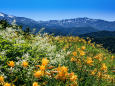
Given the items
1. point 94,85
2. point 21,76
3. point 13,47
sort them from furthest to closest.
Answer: point 13,47
point 94,85
point 21,76

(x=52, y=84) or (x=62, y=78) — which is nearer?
(x=62, y=78)

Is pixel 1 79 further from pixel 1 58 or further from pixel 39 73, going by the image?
pixel 1 58

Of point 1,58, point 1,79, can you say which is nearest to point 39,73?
point 1,79

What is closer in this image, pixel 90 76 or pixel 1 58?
pixel 1 58

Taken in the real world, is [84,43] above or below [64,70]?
below

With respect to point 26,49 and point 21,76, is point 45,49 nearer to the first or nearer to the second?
point 26,49

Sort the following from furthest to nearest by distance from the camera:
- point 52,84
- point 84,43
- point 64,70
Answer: point 84,43 → point 52,84 → point 64,70

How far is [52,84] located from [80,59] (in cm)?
200

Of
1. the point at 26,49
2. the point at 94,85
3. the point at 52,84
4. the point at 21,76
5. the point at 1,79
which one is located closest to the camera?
the point at 1,79

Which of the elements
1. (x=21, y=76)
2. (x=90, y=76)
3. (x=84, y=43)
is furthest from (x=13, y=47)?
(x=84, y=43)

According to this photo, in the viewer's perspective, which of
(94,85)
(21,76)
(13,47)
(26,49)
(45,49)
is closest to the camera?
(21,76)

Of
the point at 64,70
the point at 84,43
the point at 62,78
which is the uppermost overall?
the point at 64,70

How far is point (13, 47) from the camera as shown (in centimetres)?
431

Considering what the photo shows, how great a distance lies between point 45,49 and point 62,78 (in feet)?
9.08
